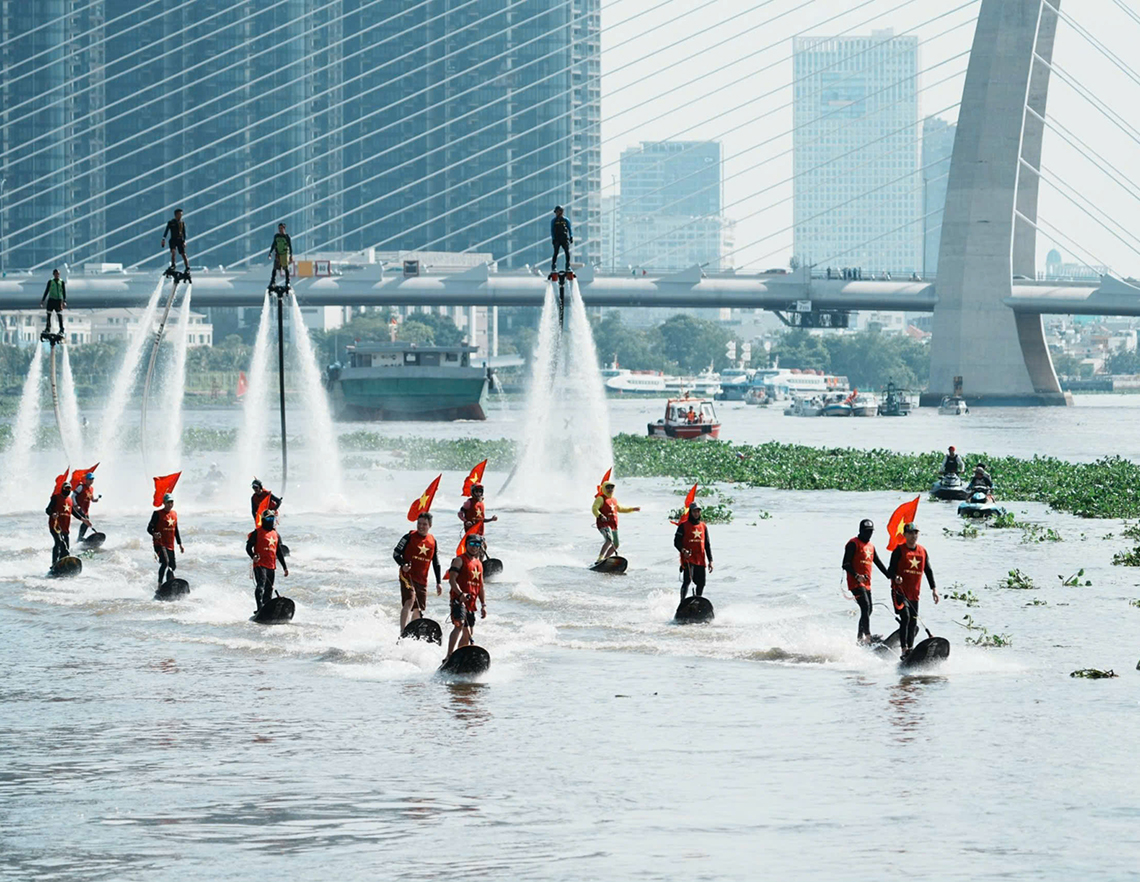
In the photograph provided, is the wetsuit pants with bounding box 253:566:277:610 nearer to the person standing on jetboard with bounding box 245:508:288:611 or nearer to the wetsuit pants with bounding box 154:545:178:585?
the person standing on jetboard with bounding box 245:508:288:611

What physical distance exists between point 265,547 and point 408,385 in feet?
315

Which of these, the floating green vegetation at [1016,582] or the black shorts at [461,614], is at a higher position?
the black shorts at [461,614]

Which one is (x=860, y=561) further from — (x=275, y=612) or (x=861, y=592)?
(x=275, y=612)

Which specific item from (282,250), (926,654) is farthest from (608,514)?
(926,654)

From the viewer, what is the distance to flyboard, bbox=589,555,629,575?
3519 centimetres

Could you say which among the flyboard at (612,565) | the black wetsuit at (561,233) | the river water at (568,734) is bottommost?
the river water at (568,734)

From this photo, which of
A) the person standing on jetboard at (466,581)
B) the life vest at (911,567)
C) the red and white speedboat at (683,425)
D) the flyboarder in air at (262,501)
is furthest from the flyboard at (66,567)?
the red and white speedboat at (683,425)

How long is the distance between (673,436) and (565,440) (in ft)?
26.2

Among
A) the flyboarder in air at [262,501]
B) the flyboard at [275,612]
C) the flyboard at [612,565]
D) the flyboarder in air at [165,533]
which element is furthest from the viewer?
the flyboard at [612,565]

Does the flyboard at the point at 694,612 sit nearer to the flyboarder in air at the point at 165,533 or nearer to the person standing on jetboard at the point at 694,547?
the person standing on jetboard at the point at 694,547

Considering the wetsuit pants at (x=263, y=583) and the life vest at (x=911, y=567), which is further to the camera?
the wetsuit pants at (x=263, y=583)

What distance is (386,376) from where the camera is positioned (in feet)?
401

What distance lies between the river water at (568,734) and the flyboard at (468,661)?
289 mm

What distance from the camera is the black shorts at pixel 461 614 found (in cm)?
2278
